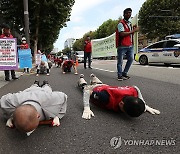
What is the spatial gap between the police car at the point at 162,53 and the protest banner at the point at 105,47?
30.7ft

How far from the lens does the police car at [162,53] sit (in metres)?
12.6

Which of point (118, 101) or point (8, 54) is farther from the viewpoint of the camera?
point (8, 54)

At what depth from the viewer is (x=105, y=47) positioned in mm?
27875

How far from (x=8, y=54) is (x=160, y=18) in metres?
40.9

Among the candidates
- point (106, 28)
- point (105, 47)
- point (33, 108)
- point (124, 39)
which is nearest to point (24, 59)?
point (124, 39)

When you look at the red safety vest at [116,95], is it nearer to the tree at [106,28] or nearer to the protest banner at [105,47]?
the protest banner at [105,47]

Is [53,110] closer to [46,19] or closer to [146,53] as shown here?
[146,53]

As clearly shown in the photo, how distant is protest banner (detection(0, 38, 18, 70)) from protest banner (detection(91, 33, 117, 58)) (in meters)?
16.8

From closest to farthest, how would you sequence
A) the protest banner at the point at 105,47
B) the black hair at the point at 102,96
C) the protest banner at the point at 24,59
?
the black hair at the point at 102,96 < the protest banner at the point at 24,59 < the protest banner at the point at 105,47

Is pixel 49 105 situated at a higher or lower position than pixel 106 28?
lower

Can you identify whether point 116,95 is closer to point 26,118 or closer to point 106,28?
point 26,118

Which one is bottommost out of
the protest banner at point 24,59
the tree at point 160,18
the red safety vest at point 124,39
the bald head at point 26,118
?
the bald head at point 26,118

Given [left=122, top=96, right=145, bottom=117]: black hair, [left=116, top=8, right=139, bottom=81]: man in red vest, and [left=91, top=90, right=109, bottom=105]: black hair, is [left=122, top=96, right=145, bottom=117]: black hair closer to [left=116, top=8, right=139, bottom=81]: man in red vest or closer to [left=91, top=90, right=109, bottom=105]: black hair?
[left=91, top=90, right=109, bottom=105]: black hair
